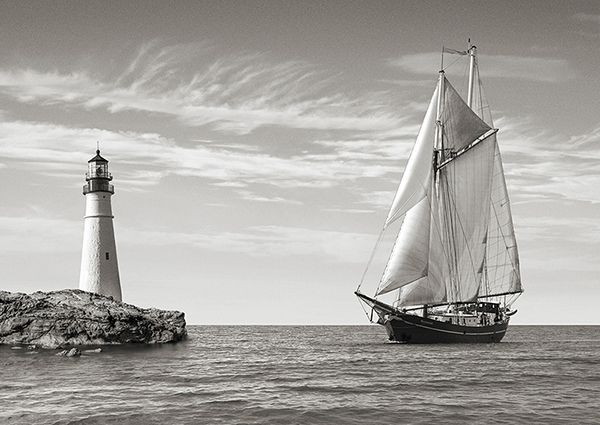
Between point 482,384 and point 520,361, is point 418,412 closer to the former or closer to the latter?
point 482,384

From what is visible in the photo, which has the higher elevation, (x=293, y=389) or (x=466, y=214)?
(x=466, y=214)

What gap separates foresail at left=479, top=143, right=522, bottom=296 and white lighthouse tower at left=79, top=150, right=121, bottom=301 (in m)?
30.8

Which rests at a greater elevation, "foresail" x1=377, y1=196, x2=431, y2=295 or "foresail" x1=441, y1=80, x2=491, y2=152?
"foresail" x1=441, y1=80, x2=491, y2=152

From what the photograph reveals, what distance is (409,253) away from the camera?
5356 centimetres

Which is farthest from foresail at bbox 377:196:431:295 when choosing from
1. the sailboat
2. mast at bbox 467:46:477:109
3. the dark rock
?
the dark rock

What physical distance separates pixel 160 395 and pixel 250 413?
5.15 m

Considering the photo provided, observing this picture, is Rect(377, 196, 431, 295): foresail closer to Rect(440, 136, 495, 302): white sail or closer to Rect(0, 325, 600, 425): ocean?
Rect(440, 136, 495, 302): white sail

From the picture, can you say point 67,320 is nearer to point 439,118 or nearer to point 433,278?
point 433,278

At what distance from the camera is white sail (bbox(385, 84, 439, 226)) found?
53562mm

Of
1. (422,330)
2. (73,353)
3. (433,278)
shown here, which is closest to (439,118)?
(433,278)

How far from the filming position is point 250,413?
917 inches

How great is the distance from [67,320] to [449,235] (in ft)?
99.8

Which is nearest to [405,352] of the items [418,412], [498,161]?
[498,161]

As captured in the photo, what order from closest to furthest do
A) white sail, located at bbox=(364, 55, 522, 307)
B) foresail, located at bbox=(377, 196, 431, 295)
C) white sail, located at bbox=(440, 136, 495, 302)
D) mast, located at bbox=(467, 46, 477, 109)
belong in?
foresail, located at bbox=(377, 196, 431, 295) < white sail, located at bbox=(364, 55, 522, 307) < white sail, located at bbox=(440, 136, 495, 302) < mast, located at bbox=(467, 46, 477, 109)
